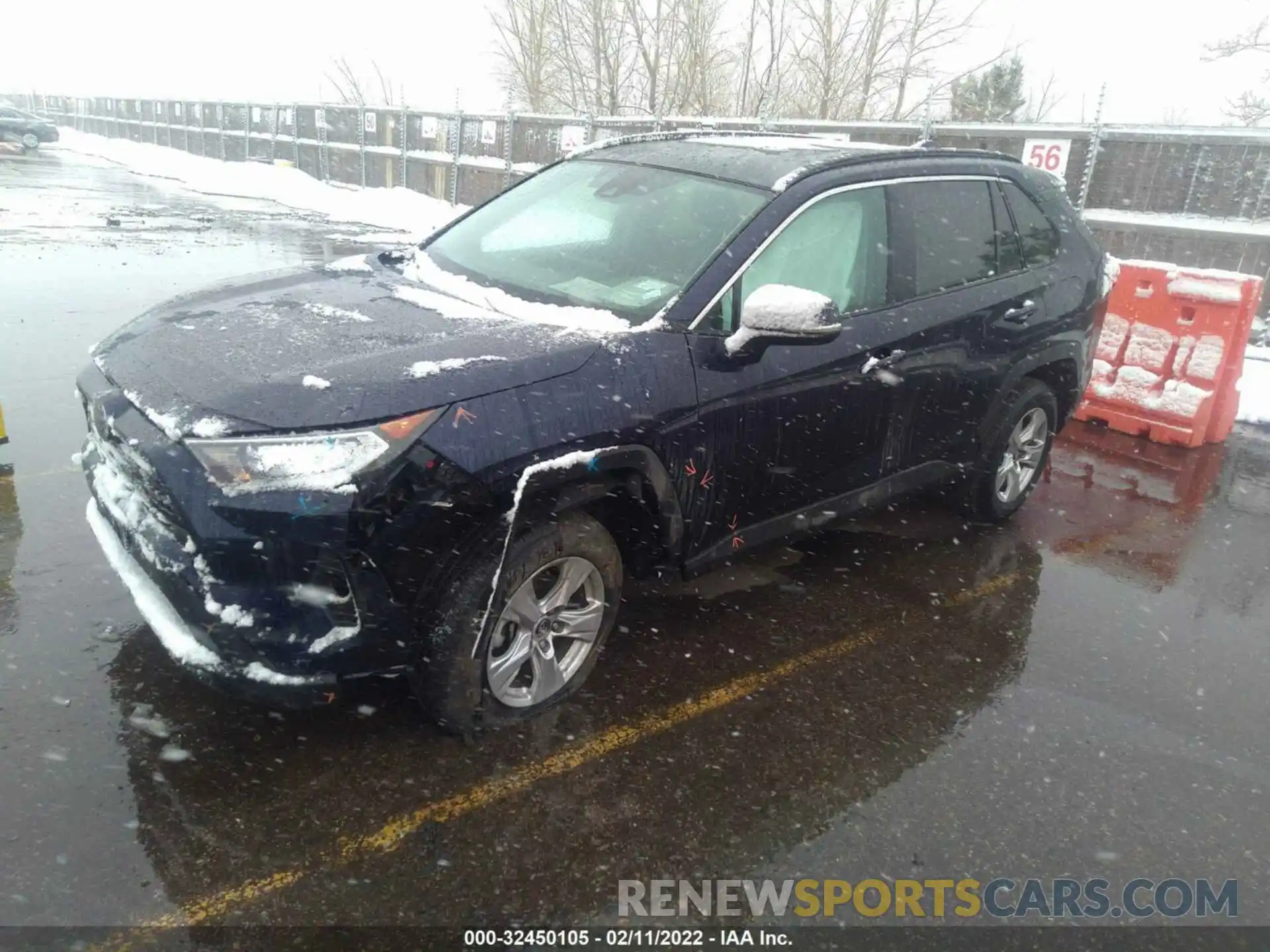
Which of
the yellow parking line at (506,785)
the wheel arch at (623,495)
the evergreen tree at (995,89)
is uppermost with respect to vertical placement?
the evergreen tree at (995,89)

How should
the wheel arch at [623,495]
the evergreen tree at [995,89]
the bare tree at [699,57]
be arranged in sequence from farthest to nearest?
the evergreen tree at [995,89] → the bare tree at [699,57] → the wheel arch at [623,495]

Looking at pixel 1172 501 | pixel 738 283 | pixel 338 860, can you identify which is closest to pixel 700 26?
pixel 1172 501

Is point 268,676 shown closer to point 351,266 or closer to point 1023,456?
point 351,266

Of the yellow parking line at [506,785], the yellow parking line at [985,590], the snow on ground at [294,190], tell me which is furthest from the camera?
the snow on ground at [294,190]

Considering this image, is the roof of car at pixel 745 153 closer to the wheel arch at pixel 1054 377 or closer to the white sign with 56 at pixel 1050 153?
the wheel arch at pixel 1054 377

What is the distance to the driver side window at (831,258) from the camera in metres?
3.35

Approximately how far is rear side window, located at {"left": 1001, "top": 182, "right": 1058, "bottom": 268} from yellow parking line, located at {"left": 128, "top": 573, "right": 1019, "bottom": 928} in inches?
88.6

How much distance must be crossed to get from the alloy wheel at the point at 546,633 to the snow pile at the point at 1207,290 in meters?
5.69

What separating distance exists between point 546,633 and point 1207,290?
5954mm

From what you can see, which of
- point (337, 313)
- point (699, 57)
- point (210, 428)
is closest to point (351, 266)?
point (337, 313)

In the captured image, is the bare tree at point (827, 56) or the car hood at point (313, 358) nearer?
the car hood at point (313, 358)

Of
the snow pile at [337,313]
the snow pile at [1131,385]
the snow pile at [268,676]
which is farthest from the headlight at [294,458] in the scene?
the snow pile at [1131,385]

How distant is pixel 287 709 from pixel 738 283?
2.08m
